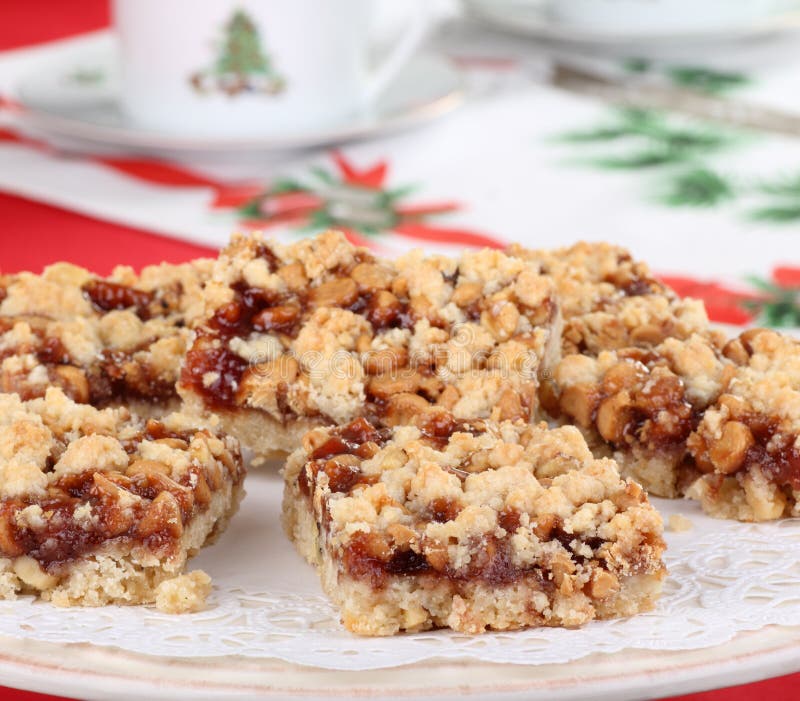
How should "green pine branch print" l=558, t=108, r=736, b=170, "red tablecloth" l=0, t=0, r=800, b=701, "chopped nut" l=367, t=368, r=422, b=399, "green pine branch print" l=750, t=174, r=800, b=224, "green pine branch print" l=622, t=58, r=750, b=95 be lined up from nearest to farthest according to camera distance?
"chopped nut" l=367, t=368, r=422, b=399 < "red tablecloth" l=0, t=0, r=800, b=701 < "green pine branch print" l=750, t=174, r=800, b=224 < "green pine branch print" l=558, t=108, r=736, b=170 < "green pine branch print" l=622, t=58, r=750, b=95

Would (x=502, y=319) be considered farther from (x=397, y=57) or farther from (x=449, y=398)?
(x=397, y=57)

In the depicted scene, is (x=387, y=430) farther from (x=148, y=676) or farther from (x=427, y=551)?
(x=148, y=676)

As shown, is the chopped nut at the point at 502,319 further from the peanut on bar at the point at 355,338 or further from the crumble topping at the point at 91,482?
the crumble topping at the point at 91,482

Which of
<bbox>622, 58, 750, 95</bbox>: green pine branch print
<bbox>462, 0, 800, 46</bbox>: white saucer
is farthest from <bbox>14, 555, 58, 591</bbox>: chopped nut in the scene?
<bbox>622, 58, 750, 95</bbox>: green pine branch print

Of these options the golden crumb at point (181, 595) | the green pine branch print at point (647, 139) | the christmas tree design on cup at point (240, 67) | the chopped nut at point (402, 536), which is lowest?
the golden crumb at point (181, 595)

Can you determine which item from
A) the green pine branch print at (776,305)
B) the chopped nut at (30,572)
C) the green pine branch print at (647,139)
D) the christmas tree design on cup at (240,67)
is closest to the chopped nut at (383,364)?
the chopped nut at (30,572)

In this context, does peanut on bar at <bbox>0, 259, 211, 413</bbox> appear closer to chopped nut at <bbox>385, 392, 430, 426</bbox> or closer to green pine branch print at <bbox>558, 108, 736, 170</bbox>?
chopped nut at <bbox>385, 392, 430, 426</bbox>

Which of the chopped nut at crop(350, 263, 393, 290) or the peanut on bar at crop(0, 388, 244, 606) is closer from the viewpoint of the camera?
the peanut on bar at crop(0, 388, 244, 606)
